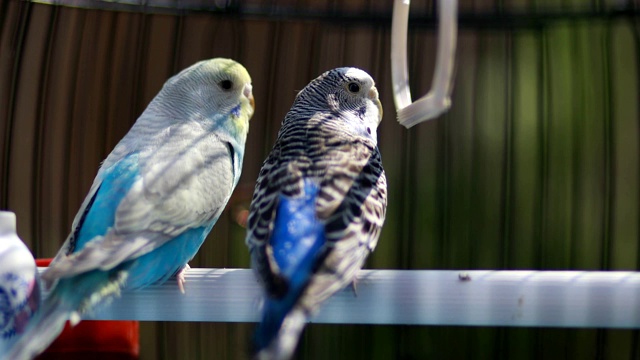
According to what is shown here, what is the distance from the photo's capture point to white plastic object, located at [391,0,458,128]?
0.71m

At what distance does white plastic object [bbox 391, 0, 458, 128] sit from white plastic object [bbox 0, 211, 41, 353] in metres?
0.53

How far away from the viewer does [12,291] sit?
88cm

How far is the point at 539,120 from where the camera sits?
4.61ft

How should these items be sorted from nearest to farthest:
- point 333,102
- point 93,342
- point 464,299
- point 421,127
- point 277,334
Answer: point 277,334, point 464,299, point 333,102, point 93,342, point 421,127

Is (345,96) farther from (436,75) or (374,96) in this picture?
(436,75)

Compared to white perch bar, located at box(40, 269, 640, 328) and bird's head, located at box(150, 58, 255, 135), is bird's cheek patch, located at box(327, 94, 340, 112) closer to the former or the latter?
bird's head, located at box(150, 58, 255, 135)

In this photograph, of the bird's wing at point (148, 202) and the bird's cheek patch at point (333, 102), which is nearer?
the bird's wing at point (148, 202)

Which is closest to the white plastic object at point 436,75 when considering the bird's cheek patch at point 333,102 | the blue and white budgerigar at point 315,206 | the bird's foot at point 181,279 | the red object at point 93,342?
the blue and white budgerigar at point 315,206

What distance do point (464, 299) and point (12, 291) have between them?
1.90 feet

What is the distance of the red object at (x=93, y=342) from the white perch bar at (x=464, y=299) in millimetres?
369

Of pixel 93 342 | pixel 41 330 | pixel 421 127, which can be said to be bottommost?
pixel 93 342

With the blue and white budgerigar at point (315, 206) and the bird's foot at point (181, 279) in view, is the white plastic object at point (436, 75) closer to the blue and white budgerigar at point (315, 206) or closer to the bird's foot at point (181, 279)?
the blue and white budgerigar at point (315, 206)

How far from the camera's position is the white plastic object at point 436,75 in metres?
0.71

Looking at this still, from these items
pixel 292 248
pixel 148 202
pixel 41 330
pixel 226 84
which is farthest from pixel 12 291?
pixel 226 84
